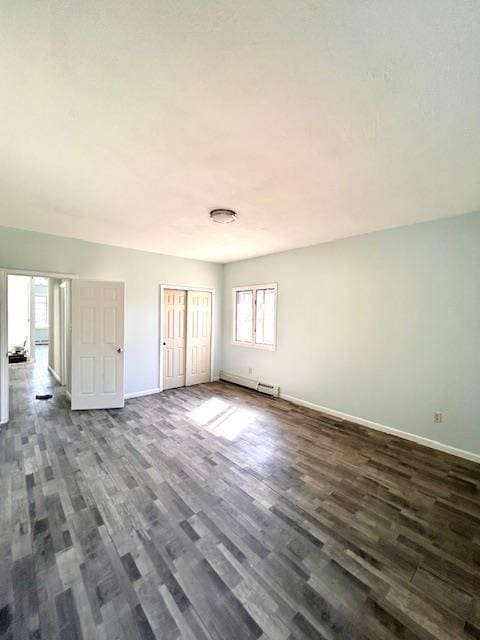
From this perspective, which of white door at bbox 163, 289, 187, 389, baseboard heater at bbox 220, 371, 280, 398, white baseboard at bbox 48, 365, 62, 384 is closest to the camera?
baseboard heater at bbox 220, 371, 280, 398

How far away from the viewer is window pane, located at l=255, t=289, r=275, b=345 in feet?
16.8

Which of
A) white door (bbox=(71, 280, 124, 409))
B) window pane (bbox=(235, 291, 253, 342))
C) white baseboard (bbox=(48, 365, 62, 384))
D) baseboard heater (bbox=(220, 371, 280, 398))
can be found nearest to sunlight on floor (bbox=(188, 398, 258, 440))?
baseboard heater (bbox=(220, 371, 280, 398))

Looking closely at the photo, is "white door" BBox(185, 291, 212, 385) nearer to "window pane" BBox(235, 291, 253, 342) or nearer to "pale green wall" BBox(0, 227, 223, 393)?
"pale green wall" BBox(0, 227, 223, 393)

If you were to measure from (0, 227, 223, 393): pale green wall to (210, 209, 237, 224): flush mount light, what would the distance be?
94.6 inches

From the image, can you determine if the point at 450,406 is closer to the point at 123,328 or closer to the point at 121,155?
the point at 121,155

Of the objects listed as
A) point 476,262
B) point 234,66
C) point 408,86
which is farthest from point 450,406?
point 234,66

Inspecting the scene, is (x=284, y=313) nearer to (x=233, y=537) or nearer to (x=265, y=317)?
(x=265, y=317)

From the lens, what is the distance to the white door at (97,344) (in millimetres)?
4121

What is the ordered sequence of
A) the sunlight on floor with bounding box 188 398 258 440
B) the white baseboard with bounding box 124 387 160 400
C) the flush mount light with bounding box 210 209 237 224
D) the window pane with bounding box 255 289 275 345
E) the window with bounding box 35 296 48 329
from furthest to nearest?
the window with bounding box 35 296 48 329, the window pane with bounding box 255 289 275 345, the white baseboard with bounding box 124 387 160 400, the sunlight on floor with bounding box 188 398 258 440, the flush mount light with bounding box 210 209 237 224

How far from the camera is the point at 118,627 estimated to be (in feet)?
4.19

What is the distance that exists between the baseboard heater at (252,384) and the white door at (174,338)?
3.31 feet

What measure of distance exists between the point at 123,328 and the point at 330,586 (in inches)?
157

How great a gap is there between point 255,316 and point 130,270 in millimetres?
2515

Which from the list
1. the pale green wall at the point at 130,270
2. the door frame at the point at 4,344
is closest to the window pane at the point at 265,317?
the pale green wall at the point at 130,270
